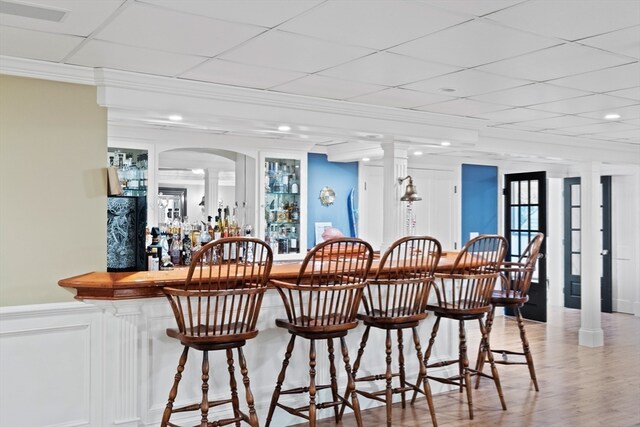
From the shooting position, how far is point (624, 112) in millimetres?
4887

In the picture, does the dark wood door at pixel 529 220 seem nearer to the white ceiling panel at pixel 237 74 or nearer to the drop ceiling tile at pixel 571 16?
Result: the white ceiling panel at pixel 237 74

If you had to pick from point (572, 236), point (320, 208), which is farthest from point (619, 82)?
point (572, 236)

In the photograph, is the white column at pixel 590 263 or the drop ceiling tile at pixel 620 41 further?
the white column at pixel 590 263

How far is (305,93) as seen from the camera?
13.7 ft

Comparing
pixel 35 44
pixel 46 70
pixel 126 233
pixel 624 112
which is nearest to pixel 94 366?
pixel 126 233

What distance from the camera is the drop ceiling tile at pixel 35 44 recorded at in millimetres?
2871

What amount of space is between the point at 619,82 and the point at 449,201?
167 inches

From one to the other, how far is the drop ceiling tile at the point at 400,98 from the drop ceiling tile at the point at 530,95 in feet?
1.02

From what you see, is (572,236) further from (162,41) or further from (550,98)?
(162,41)

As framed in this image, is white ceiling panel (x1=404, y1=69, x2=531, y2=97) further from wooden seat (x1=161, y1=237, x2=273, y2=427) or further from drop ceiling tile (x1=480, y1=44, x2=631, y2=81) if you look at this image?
wooden seat (x1=161, y1=237, x2=273, y2=427)

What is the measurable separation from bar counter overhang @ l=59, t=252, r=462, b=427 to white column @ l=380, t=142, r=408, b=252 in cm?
139

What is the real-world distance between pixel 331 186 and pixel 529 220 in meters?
2.98

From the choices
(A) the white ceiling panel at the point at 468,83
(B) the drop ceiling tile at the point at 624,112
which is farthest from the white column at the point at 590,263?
(A) the white ceiling panel at the point at 468,83

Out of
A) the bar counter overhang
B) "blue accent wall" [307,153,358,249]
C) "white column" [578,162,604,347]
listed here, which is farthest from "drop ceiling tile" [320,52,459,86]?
"white column" [578,162,604,347]
